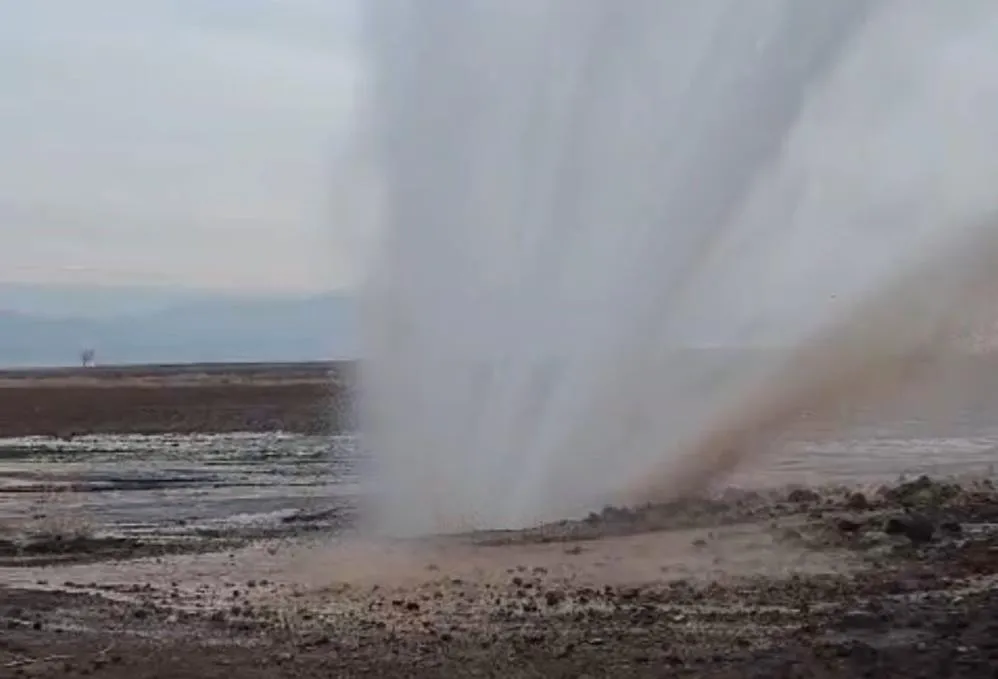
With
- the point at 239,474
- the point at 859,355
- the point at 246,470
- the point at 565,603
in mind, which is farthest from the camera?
the point at 246,470

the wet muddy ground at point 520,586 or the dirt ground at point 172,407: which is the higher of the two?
the dirt ground at point 172,407

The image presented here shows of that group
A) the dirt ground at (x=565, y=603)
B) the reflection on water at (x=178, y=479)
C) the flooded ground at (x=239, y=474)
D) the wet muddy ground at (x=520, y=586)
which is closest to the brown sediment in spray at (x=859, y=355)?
the wet muddy ground at (x=520, y=586)

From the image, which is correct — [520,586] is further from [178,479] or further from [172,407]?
[172,407]

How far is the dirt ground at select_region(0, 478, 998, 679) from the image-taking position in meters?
10.4

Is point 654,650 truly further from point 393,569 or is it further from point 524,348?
point 524,348

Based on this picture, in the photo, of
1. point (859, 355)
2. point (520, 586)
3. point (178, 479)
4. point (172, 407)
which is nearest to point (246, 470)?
point (178, 479)

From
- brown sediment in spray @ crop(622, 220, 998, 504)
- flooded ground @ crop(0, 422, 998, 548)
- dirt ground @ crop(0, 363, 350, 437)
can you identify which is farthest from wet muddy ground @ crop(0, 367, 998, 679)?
dirt ground @ crop(0, 363, 350, 437)

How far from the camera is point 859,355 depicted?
18.8m

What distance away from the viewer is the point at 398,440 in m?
18.4

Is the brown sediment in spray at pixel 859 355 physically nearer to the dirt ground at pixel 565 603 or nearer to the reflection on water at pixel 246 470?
the dirt ground at pixel 565 603

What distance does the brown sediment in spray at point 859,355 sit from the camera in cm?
1869

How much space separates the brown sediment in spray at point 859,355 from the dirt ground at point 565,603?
1216 millimetres

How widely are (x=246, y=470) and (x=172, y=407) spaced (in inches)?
1049

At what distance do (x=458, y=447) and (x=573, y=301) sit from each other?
227 cm
